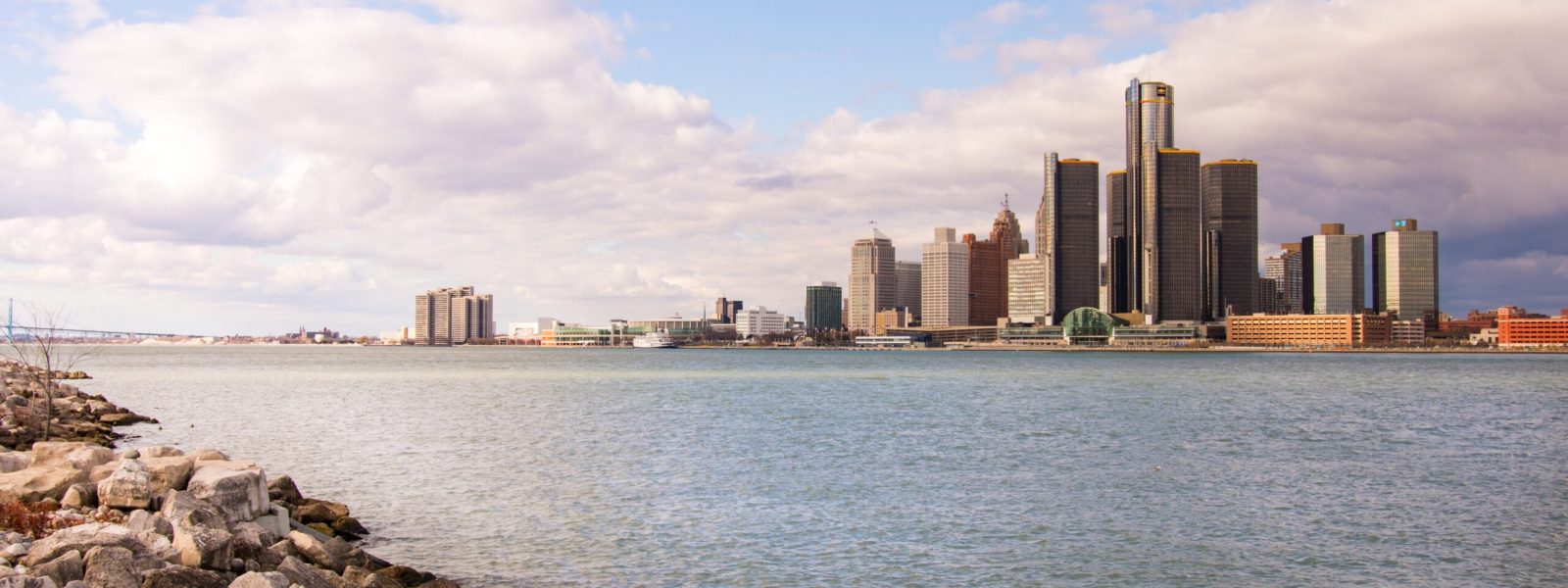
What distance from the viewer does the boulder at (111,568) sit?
1400cm

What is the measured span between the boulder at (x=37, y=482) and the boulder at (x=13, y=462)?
1.12 metres

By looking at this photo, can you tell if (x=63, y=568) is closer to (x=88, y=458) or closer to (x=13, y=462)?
(x=88, y=458)

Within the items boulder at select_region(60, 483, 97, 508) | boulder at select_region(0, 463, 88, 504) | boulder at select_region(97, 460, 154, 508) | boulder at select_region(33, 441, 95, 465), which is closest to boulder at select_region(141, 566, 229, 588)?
boulder at select_region(97, 460, 154, 508)

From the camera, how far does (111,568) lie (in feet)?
46.5

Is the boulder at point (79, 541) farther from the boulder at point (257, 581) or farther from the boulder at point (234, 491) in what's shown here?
the boulder at point (234, 491)

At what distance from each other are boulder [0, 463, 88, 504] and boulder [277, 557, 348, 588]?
18.4 ft

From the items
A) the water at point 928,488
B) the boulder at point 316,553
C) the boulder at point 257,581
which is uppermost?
the boulder at point 257,581

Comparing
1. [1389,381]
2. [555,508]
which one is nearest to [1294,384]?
[1389,381]

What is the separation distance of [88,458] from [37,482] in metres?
1.88

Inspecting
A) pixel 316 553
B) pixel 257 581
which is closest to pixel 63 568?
pixel 257 581

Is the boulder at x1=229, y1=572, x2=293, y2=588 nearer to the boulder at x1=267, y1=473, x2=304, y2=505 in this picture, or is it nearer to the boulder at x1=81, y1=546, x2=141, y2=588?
the boulder at x1=81, y1=546, x2=141, y2=588

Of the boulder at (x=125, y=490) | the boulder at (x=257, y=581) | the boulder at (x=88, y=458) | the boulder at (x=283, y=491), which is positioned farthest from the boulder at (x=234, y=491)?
the boulder at (x=257, y=581)

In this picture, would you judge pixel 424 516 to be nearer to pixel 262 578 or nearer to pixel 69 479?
pixel 69 479

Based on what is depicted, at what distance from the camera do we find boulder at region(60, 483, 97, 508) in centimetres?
1852
